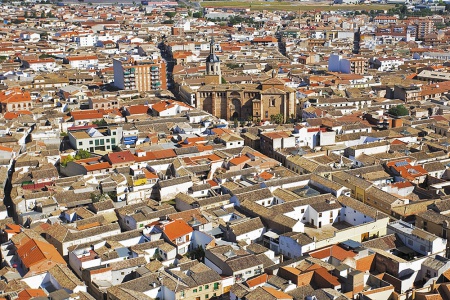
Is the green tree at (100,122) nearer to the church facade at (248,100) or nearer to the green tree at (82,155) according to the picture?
the green tree at (82,155)

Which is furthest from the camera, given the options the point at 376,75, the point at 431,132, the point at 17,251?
the point at 376,75

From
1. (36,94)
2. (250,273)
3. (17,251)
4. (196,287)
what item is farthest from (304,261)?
(36,94)

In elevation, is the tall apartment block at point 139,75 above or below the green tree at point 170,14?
below

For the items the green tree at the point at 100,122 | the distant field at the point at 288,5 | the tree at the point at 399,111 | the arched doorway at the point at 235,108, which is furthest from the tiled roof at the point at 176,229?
the distant field at the point at 288,5

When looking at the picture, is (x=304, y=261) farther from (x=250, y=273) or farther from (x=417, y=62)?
(x=417, y=62)

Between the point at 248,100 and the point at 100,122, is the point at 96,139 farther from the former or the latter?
the point at 248,100

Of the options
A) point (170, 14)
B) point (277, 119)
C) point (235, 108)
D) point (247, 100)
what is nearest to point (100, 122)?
point (235, 108)
